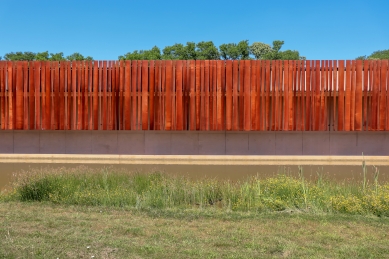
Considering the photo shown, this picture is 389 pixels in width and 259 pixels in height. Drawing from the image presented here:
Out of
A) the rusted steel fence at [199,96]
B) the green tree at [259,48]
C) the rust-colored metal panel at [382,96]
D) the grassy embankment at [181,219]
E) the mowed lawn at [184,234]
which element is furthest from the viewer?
the green tree at [259,48]

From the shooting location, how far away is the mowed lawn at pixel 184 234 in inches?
208

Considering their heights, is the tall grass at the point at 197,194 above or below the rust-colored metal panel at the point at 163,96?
below

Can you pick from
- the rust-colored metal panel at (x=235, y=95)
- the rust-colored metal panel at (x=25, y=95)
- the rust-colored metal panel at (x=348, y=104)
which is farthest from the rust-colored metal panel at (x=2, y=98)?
the rust-colored metal panel at (x=348, y=104)

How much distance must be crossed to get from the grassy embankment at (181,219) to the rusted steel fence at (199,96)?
2.58 meters

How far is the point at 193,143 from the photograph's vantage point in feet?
40.2

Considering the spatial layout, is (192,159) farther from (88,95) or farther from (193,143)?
(88,95)

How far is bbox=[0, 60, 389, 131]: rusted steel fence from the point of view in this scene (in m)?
11.9

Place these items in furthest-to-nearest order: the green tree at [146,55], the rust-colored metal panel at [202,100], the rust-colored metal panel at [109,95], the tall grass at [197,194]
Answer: the green tree at [146,55] < the rust-colored metal panel at [109,95] < the rust-colored metal panel at [202,100] < the tall grass at [197,194]

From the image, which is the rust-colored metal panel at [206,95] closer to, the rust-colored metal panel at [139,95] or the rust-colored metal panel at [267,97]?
the rust-colored metal panel at [267,97]

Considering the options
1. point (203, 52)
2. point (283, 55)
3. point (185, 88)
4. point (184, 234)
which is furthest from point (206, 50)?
point (184, 234)

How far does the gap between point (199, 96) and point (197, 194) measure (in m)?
4.06

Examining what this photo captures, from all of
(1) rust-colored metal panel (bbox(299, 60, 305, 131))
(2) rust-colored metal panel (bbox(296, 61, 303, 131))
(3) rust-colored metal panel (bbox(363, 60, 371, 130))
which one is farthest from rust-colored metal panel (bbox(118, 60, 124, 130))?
(3) rust-colored metal panel (bbox(363, 60, 371, 130))

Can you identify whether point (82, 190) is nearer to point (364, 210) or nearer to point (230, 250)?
point (230, 250)

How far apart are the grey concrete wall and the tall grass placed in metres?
2.48
